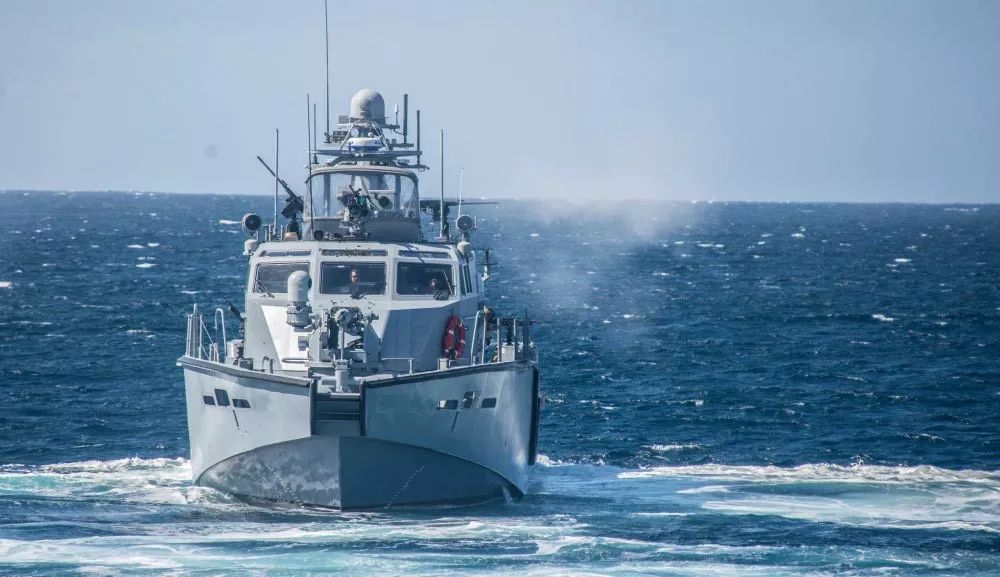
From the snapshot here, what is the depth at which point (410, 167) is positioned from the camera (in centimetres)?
3225

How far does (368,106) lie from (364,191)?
9.61 feet

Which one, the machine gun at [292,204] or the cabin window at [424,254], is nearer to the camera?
the cabin window at [424,254]

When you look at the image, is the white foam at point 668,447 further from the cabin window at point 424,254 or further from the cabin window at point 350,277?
the cabin window at point 350,277

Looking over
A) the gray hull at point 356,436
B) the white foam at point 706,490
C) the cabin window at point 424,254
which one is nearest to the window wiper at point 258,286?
the gray hull at point 356,436

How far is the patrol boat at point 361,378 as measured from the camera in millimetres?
24781

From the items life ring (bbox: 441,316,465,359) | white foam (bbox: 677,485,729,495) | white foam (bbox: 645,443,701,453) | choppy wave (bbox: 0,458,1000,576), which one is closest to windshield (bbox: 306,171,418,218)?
life ring (bbox: 441,316,465,359)

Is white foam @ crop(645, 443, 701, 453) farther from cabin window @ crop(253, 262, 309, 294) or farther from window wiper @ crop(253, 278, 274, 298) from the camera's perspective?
window wiper @ crop(253, 278, 274, 298)

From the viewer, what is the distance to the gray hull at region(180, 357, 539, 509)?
24.5m

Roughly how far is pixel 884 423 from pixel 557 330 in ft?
71.6

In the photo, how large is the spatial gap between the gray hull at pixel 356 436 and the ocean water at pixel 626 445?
52 centimetres

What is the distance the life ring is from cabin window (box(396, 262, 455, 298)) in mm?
774

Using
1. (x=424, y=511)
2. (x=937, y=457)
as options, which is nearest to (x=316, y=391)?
(x=424, y=511)

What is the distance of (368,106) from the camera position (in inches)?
1314

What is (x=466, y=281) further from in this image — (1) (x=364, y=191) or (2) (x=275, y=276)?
(2) (x=275, y=276)
